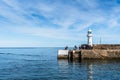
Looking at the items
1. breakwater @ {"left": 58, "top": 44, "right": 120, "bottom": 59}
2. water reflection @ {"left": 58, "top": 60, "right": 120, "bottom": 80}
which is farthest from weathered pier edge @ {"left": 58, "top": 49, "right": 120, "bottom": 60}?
water reflection @ {"left": 58, "top": 60, "right": 120, "bottom": 80}

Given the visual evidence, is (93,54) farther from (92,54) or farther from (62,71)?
(62,71)

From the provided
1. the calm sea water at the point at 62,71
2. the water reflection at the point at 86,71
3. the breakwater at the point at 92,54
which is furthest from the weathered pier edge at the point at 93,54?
the calm sea water at the point at 62,71

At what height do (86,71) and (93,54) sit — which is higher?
(93,54)

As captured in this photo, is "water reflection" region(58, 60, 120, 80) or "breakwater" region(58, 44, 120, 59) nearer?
"water reflection" region(58, 60, 120, 80)

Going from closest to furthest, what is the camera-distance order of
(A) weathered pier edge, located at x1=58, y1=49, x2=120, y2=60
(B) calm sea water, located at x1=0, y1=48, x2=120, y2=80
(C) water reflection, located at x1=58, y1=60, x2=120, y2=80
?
1. (B) calm sea water, located at x1=0, y1=48, x2=120, y2=80
2. (C) water reflection, located at x1=58, y1=60, x2=120, y2=80
3. (A) weathered pier edge, located at x1=58, y1=49, x2=120, y2=60

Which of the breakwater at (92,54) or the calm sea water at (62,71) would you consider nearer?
the calm sea water at (62,71)

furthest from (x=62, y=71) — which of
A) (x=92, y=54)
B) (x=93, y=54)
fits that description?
(x=93, y=54)

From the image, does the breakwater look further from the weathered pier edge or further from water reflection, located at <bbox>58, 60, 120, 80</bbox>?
water reflection, located at <bbox>58, 60, 120, 80</bbox>

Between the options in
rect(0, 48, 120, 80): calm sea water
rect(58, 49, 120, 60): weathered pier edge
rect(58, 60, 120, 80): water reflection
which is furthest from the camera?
rect(58, 49, 120, 60): weathered pier edge

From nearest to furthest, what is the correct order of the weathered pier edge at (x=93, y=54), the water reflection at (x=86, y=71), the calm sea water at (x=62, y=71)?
the calm sea water at (x=62, y=71), the water reflection at (x=86, y=71), the weathered pier edge at (x=93, y=54)

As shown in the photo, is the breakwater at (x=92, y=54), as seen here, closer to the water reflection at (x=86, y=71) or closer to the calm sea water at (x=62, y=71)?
the water reflection at (x=86, y=71)

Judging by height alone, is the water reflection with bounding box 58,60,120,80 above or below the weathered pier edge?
below

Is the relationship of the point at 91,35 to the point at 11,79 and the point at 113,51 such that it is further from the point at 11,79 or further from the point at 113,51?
the point at 11,79

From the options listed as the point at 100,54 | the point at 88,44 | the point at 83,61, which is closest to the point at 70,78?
the point at 83,61
